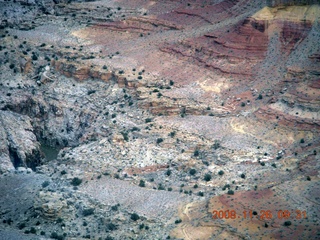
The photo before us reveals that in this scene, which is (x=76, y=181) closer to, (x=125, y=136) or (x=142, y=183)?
(x=142, y=183)

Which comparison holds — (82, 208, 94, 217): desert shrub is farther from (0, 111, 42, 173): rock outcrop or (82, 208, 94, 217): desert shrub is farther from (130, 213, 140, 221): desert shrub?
(0, 111, 42, 173): rock outcrop

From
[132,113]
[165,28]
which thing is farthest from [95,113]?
[165,28]

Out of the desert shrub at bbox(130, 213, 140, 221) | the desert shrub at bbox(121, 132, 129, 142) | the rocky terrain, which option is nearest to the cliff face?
the rocky terrain

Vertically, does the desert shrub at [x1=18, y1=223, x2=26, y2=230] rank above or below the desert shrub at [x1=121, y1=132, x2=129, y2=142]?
below

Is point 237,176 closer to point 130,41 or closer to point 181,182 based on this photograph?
point 181,182

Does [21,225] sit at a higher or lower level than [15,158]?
higher

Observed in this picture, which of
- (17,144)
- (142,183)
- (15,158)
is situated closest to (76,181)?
(142,183)

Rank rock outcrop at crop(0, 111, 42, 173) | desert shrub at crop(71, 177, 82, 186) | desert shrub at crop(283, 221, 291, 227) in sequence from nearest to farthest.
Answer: desert shrub at crop(283, 221, 291, 227)
desert shrub at crop(71, 177, 82, 186)
rock outcrop at crop(0, 111, 42, 173)

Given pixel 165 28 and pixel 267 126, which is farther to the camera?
pixel 165 28

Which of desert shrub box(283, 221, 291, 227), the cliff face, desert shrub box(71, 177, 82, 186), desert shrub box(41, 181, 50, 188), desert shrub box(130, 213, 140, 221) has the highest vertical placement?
the cliff face
